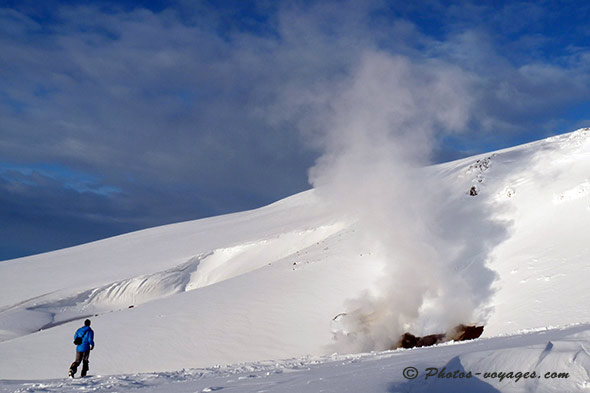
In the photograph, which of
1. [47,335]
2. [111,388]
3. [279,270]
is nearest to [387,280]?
[279,270]

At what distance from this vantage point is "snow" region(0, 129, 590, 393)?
23.3ft

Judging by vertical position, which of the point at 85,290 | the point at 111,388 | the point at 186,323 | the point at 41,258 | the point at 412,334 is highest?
the point at 41,258

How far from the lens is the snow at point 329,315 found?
7.11m

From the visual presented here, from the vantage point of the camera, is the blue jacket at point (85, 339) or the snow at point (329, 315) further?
the blue jacket at point (85, 339)

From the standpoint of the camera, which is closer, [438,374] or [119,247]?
[438,374]

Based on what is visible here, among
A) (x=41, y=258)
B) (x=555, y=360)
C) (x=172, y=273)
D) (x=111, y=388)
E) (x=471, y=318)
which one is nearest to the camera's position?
(x=555, y=360)

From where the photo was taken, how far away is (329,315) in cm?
1642

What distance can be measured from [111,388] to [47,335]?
35.6 ft

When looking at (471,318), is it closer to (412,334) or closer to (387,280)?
(412,334)

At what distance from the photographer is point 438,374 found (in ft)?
20.8

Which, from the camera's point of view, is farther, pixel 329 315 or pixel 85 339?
pixel 329 315

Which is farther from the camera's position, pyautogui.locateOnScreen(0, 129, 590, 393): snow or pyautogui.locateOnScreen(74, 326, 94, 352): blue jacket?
pyautogui.locateOnScreen(74, 326, 94, 352): blue jacket

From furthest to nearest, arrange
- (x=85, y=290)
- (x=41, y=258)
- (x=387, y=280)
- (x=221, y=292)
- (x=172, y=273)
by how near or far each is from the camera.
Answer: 1. (x=41, y=258)
2. (x=172, y=273)
3. (x=85, y=290)
4. (x=221, y=292)
5. (x=387, y=280)

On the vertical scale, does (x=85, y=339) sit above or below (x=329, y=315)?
below
